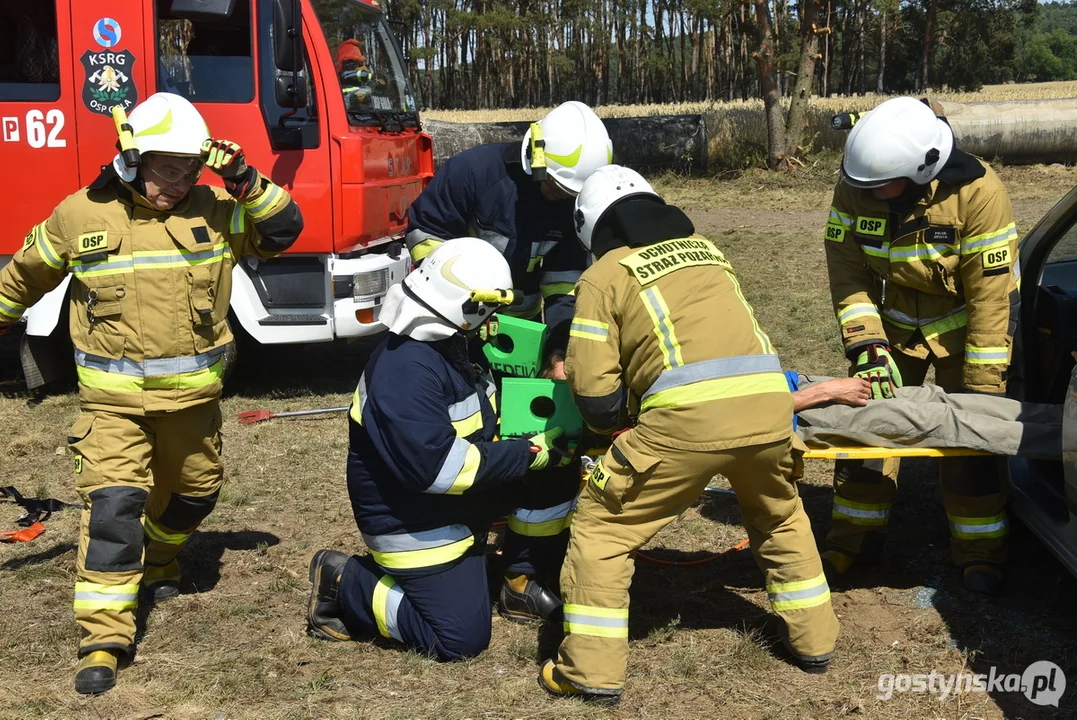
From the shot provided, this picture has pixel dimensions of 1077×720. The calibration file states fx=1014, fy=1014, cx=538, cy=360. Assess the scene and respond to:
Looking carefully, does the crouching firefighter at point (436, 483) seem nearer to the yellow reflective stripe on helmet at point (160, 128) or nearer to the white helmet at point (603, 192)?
the white helmet at point (603, 192)

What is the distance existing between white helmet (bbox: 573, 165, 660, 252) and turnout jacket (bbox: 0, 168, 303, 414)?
1.45m

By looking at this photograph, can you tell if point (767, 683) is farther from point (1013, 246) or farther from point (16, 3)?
point (16, 3)

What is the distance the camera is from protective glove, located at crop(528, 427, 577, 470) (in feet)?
12.0

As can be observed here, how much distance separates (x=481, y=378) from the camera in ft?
12.7

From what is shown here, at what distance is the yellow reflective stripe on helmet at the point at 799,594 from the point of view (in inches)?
138

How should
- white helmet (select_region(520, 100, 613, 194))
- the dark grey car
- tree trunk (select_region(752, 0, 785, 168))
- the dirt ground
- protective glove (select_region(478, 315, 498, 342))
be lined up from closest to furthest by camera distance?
the dirt ground < the dark grey car < protective glove (select_region(478, 315, 498, 342)) < white helmet (select_region(520, 100, 613, 194)) < tree trunk (select_region(752, 0, 785, 168))

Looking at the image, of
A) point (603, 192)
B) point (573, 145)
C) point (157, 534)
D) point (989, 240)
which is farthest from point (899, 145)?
point (157, 534)

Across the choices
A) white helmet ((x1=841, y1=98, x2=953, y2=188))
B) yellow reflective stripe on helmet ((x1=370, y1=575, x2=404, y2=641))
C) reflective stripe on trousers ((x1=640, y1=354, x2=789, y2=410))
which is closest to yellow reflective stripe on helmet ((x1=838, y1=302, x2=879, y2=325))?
white helmet ((x1=841, y1=98, x2=953, y2=188))

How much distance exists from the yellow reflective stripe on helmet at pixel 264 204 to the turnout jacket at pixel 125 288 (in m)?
0.20

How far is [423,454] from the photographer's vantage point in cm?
339

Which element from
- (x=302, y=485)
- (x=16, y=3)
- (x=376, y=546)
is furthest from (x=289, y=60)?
(x=376, y=546)

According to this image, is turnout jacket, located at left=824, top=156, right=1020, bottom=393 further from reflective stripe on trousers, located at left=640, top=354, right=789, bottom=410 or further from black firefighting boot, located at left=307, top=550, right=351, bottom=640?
black firefighting boot, located at left=307, top=550, right=351, bottom=640

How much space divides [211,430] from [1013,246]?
3.28 meters

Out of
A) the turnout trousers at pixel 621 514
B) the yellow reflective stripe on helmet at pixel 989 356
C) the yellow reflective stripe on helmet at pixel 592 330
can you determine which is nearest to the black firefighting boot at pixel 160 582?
the turnout trousers at pixel 621 514
